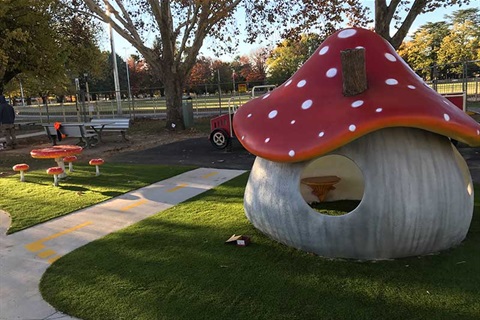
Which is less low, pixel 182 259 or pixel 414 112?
pixel 414 112

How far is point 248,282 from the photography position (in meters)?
4.15

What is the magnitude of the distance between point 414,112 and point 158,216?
4175 millimetres

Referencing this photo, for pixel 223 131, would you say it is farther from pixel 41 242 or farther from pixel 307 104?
pixel 307 104

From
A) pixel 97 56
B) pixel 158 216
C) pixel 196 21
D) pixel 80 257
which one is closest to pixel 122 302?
pixel 80 257

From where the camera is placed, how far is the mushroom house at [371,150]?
160 inches

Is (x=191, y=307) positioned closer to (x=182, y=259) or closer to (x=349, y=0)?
(x=182, y=259)

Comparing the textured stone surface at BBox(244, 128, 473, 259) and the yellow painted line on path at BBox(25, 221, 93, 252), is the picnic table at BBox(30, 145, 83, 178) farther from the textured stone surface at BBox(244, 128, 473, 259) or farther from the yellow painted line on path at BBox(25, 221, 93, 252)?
the textured stone surface at BBox(244, 128, 473, 259)

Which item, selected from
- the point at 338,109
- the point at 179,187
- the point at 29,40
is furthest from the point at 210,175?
the point at 29,40

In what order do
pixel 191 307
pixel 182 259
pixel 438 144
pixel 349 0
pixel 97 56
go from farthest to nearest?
1. pixel 97 56
2. pixel 349 0
3. pixel 182 259
4. pixel 438 144
5. pixel 191 307

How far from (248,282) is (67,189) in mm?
5860

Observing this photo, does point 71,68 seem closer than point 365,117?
No

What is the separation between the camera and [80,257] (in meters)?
5.07

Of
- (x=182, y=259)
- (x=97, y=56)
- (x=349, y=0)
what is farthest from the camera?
(x=97, y=56)

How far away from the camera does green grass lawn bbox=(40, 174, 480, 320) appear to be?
3.61m
